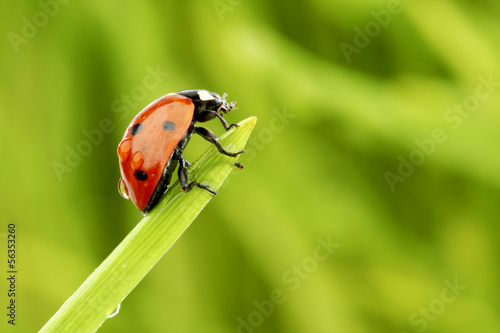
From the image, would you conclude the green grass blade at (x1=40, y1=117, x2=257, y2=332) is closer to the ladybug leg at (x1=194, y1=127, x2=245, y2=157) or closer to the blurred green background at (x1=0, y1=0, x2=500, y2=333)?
the ladybug leg at (x1=194, y1=127, x2=245, y2=157)

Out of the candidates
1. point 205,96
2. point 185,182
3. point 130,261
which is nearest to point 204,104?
point 205,96

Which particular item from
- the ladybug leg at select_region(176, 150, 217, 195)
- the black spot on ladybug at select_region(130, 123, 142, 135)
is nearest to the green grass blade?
the ladybug leg at select_region(176, 150, 217, 195)

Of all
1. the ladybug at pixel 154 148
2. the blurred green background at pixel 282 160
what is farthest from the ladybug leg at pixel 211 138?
the blurred green background at pixel 282 160

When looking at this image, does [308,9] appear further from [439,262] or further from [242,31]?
[439,262]

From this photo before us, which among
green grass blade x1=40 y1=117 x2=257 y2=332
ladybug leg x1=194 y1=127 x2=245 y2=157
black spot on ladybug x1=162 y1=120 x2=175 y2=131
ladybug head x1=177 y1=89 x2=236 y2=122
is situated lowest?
green grass blade x1=40 y1=117 x2=257 y2=332

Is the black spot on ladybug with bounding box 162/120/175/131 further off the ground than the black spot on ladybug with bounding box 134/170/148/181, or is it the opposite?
the black spot on ladybug with bounding box 162/120/175/131

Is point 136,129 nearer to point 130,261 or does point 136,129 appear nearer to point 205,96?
point 205,96
